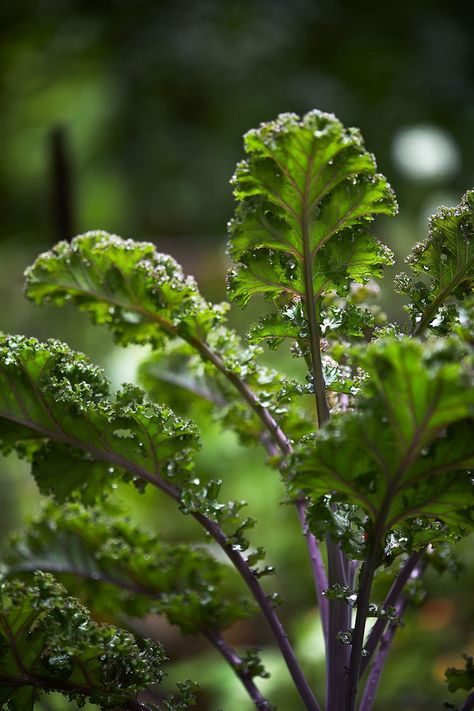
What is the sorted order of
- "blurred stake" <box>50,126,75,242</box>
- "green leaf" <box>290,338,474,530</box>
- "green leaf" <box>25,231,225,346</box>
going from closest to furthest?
1. "green leaf" <box>290,338,474,530</box>
2. "green leaf" <box>25,231,225,346</box>
3. "blurred stake" <box>50,126,75,242</box>

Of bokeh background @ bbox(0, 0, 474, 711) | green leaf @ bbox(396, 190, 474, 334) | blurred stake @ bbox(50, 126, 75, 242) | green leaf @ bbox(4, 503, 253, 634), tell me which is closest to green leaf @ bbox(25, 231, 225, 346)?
green leaf @ bbox(396, 190, 474, 334)

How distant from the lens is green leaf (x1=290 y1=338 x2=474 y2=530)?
43 cm

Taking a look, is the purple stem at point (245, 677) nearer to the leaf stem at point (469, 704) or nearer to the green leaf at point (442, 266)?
the leaf stem at point (469, 704)

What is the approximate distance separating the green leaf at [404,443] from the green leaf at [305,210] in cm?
13

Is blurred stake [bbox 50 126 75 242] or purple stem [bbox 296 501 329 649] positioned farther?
blurred stake [bbox 50 126 75 242]

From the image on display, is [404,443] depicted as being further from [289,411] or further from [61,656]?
[61,656]

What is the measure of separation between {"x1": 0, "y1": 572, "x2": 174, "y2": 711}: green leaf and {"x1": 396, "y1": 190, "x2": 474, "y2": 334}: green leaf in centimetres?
37

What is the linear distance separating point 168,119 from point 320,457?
234 centimetres

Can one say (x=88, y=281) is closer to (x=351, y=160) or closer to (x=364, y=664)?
(x=351, y=160)

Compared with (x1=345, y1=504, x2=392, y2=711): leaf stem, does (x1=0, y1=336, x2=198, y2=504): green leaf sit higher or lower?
higher

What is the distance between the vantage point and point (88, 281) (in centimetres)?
68

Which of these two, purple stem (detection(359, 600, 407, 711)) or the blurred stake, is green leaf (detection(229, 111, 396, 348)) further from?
the blurred stake

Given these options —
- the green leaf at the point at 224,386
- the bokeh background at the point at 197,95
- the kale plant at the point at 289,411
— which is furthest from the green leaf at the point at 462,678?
the bokeh background at the point at 197,95

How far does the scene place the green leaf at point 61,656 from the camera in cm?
55
